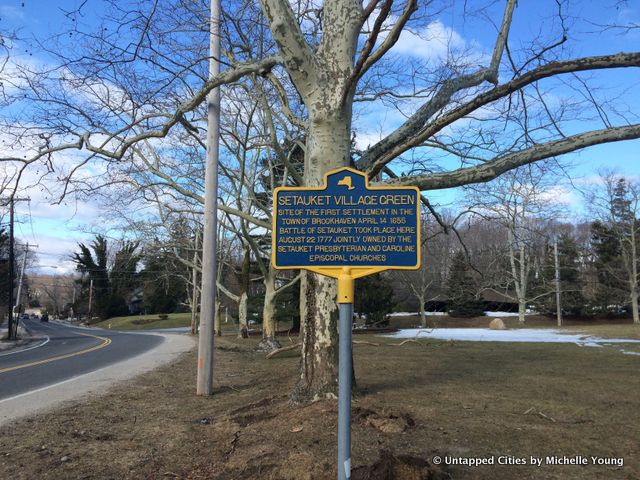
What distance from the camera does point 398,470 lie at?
386cm

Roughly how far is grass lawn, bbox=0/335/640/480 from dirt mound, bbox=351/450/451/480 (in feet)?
0.03

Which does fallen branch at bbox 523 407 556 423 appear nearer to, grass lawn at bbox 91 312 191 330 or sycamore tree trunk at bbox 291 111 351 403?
sycamore tree trunk at bbox 291 111 351 403

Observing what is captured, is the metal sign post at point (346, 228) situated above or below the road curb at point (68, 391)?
above

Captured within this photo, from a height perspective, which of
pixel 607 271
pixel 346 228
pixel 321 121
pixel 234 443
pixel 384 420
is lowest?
pixel 234 443

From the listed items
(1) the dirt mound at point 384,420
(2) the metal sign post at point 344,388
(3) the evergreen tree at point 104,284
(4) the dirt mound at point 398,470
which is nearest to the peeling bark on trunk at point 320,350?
(1) the dirt mound at point 384,420

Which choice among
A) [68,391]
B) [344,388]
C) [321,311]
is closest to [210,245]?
[321,311]

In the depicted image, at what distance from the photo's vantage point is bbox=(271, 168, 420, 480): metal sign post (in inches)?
158

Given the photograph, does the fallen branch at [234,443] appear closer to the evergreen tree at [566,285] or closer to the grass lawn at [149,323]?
the evergreen tree at [566,285]

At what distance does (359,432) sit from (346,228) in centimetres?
224

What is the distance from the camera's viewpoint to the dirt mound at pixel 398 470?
3.79 meters

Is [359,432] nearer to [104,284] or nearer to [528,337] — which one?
[528,337]

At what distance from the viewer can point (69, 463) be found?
16.5ft

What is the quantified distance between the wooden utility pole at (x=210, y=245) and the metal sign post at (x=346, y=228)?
4.81 metres

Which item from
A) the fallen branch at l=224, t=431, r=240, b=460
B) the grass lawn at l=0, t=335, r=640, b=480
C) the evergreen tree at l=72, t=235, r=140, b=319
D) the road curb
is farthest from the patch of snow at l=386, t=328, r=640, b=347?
the evergreen tree at l=72, t=235, r=140, b=319
